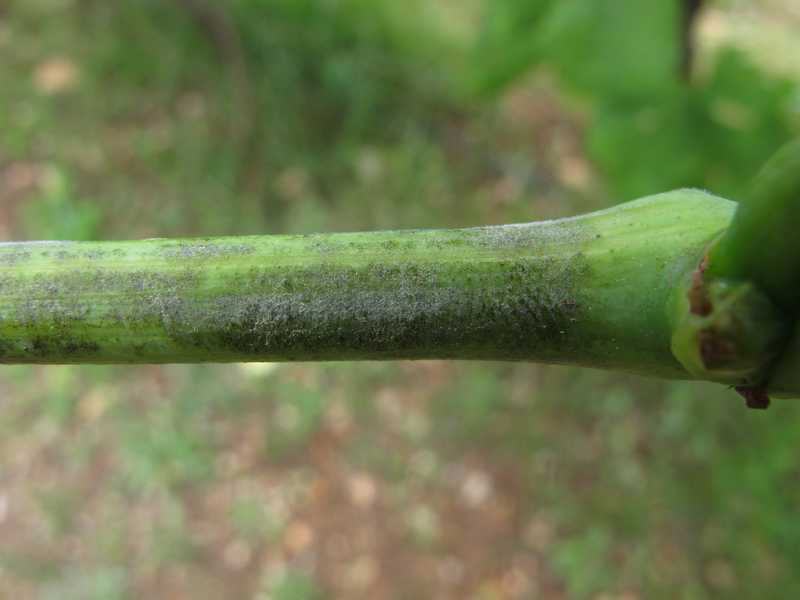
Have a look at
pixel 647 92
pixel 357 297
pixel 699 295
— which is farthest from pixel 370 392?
pixel 699 295

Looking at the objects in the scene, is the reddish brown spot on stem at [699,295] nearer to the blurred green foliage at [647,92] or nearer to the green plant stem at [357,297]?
the green plant stem at [357,297]

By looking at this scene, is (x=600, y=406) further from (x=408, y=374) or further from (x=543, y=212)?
(x=543, y=212)

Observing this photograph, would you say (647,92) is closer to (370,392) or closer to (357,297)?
(357,297)

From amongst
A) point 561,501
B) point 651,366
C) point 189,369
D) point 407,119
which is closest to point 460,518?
point 561,501

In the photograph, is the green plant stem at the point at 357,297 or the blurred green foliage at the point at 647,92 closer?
the green plant stem at the point at 357,297

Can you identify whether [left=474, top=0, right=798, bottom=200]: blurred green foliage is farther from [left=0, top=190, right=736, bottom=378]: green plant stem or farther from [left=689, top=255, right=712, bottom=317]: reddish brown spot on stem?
[left=689, top=255, right=712, bottom=317]: reddish brown spot on stem

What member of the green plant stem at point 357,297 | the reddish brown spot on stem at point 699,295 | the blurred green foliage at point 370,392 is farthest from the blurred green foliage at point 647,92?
the reddish brown spot on stem at point 699,295

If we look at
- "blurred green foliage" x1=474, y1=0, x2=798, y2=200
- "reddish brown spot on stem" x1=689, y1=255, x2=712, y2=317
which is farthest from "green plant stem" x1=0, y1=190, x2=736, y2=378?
"blurred green foliage" x1=474, y1=0, x2=798, y2=200
